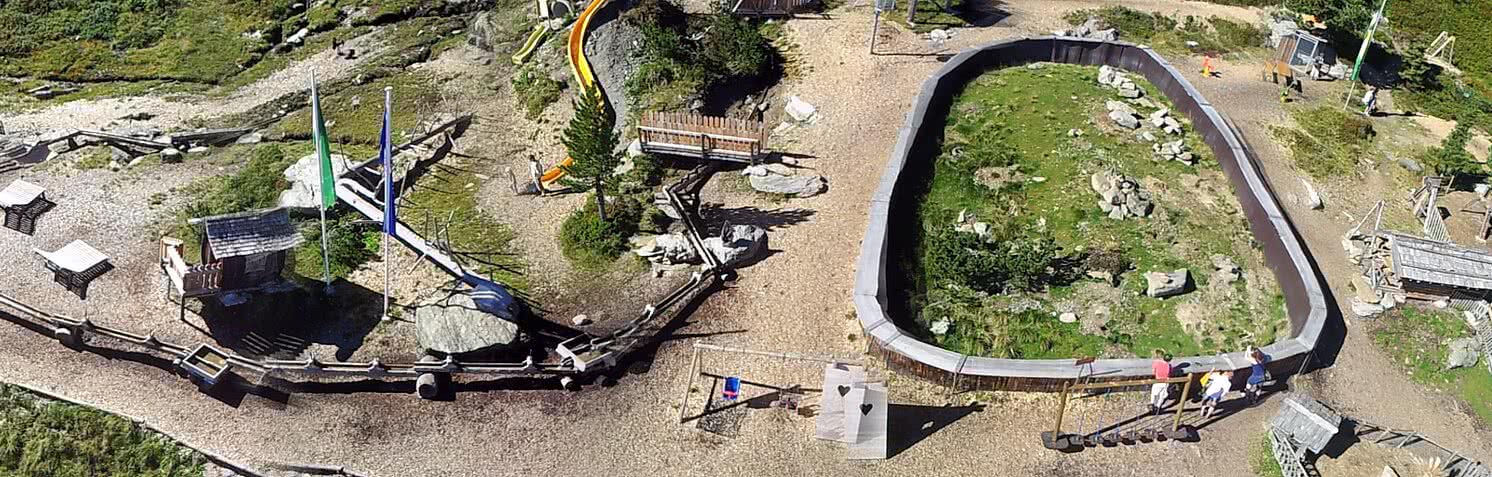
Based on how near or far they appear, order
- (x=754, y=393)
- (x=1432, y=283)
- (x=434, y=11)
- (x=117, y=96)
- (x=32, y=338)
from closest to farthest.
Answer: (x=754, y=393), (x=32, y=338), (x=1432, y=283), (x=117, y=96), (x=434, y=11)

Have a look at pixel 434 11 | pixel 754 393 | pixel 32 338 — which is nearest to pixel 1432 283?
pixel 754 393

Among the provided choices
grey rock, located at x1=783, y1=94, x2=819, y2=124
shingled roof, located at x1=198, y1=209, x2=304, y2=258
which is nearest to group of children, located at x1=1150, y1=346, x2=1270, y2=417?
grey rock, located at x1=783, y1=94, x2=819, y2=124

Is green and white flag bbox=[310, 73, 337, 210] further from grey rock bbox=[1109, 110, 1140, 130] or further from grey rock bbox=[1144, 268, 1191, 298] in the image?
grey rock bbox=[1109, 110, 1140, 130]

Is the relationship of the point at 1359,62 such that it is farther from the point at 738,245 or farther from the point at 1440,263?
the point at 738,245

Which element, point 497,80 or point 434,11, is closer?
point 497,80

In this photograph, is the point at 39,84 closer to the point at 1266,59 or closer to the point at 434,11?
the point at 434,11

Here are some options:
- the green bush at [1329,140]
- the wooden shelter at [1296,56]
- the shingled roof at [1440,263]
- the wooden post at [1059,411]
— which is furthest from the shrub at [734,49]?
the shingled roof at [1440,263]
